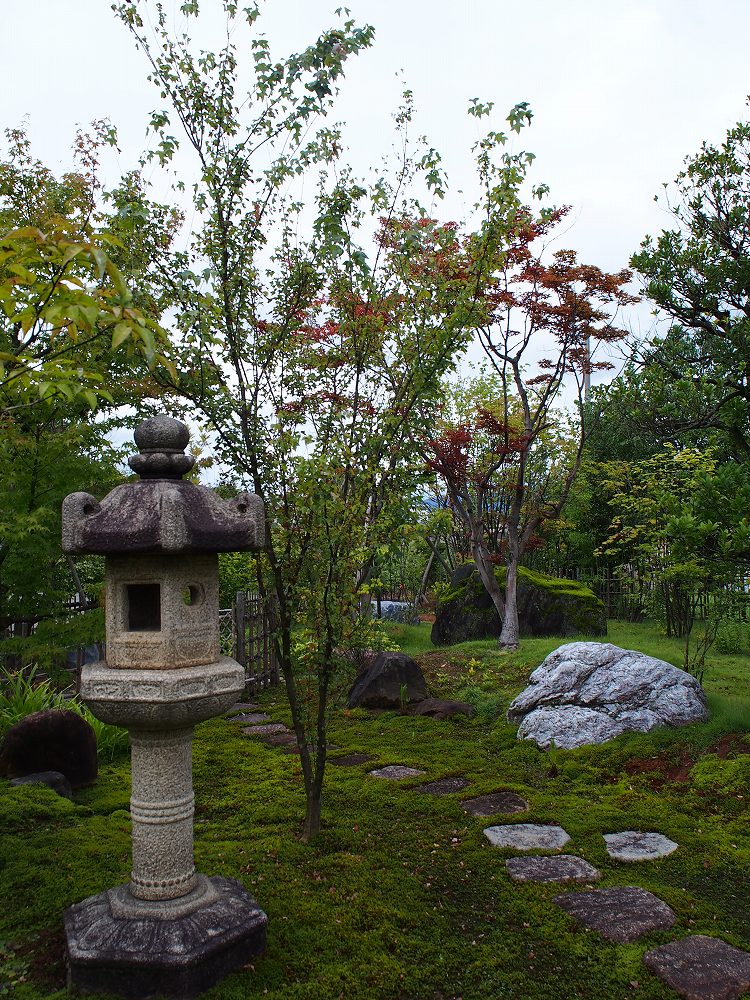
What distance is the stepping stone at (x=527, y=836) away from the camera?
195 inches

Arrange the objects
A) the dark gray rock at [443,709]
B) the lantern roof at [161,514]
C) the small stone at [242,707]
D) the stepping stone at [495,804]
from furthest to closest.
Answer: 1. the small stone at [242,707]
2. the dark gray rock at [443,709]
3. the stepping stone at [495,804]
4. the lantern roof at [161,514]

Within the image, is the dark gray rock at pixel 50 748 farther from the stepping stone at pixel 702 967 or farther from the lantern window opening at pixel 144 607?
the stepping stone at pixel 702 967

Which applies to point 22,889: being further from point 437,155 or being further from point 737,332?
point 737,332

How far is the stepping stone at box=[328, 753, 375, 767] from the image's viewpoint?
6906 millimetres

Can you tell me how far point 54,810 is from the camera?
18.1ft

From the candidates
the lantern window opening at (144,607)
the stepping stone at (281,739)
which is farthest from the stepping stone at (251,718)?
the lantern window opening at (144,607)

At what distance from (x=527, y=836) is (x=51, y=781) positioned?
13.2 ft

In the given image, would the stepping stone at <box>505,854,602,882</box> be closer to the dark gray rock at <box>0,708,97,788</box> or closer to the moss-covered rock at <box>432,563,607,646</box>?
the dark gray rock at <box>0,708,97,788</box>

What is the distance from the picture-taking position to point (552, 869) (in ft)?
15.1

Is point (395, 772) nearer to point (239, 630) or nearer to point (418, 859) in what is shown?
point (418, 859)

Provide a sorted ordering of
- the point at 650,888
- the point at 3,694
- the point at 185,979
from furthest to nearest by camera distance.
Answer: the point at 3,694 → the point at 650,888 → the point at 185,979

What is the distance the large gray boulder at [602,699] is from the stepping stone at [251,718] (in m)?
3.09

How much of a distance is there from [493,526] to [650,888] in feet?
40.4

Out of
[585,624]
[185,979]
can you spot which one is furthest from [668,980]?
[585,624]
